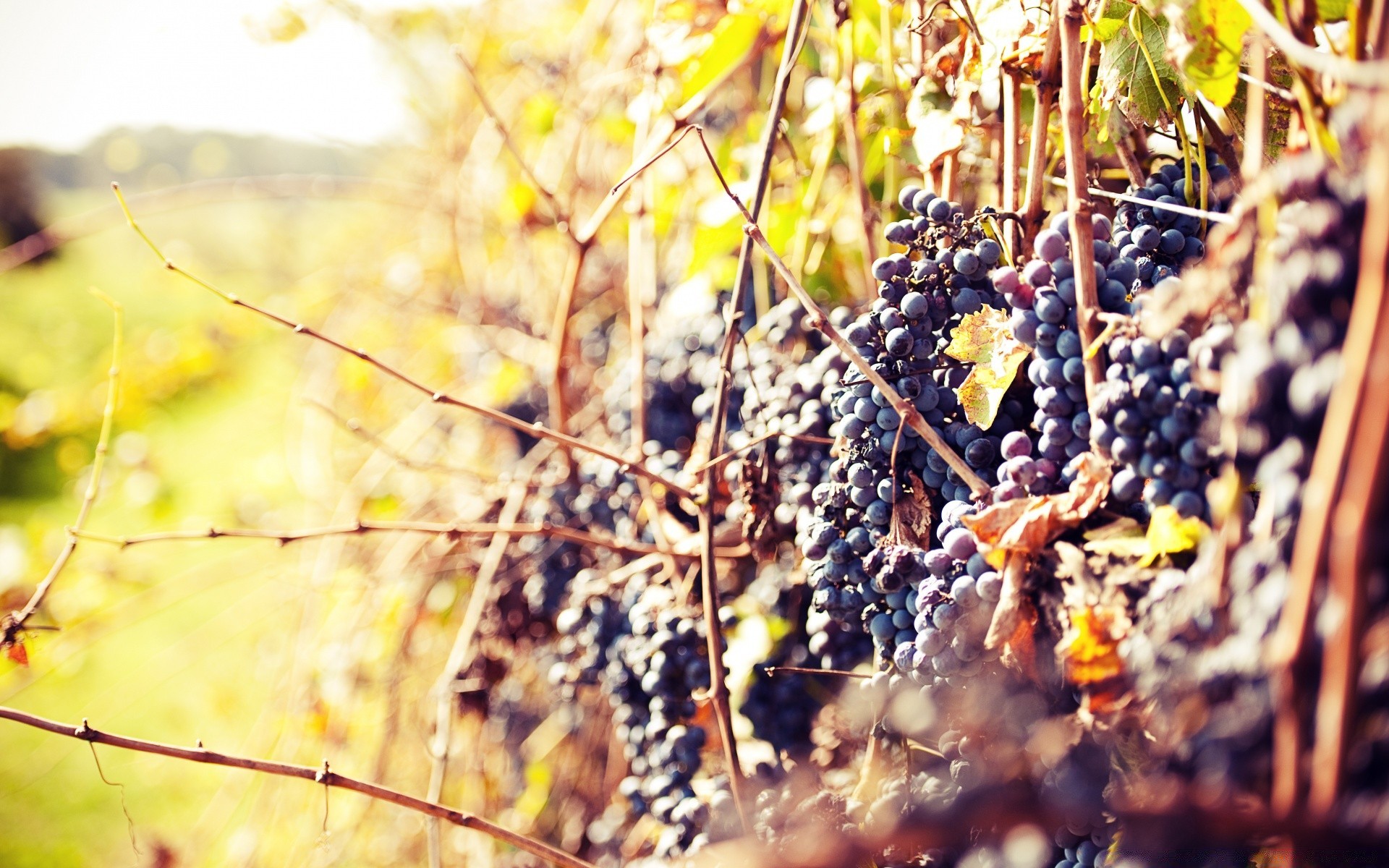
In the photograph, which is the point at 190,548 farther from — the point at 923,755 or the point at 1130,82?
the point at 1130,82

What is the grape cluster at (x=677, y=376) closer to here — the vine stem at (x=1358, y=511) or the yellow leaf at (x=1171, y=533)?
the yellow leaf at (x=1171, y=533)

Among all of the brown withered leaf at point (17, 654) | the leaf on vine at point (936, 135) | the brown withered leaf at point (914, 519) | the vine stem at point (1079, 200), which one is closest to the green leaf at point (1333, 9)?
the vine stem at point (1079, 200)

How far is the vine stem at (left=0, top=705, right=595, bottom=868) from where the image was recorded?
2.43 ft

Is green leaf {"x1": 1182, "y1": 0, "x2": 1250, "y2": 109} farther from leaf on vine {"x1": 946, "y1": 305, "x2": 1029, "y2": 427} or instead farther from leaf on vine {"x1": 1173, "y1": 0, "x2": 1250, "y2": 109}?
leaf on vine {"x1": 946, "y1": 305, "x2": 1029, "y2": 427}

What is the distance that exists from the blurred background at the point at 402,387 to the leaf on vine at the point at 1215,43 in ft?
1.03

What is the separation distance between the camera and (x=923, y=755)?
0.84 m

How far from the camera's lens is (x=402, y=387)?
255 centimetres

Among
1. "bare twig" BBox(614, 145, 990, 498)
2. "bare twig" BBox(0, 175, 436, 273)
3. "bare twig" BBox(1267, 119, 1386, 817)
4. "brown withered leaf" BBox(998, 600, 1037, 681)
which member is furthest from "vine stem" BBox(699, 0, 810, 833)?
"bare twig" BBox(0, 175, 436, 273)

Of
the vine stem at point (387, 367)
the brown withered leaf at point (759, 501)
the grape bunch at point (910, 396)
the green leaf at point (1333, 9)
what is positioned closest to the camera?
the green leaf at point (1333, 9)

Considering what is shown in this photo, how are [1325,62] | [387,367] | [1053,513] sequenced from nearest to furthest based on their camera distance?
[1325,62], [1053,513], [387,367]

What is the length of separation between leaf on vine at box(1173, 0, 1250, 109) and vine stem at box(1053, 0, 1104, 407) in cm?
8

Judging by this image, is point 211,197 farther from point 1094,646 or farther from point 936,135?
point 1094,646

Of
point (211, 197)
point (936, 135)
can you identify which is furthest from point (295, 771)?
point (211, 197)

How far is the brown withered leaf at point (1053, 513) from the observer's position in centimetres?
61
